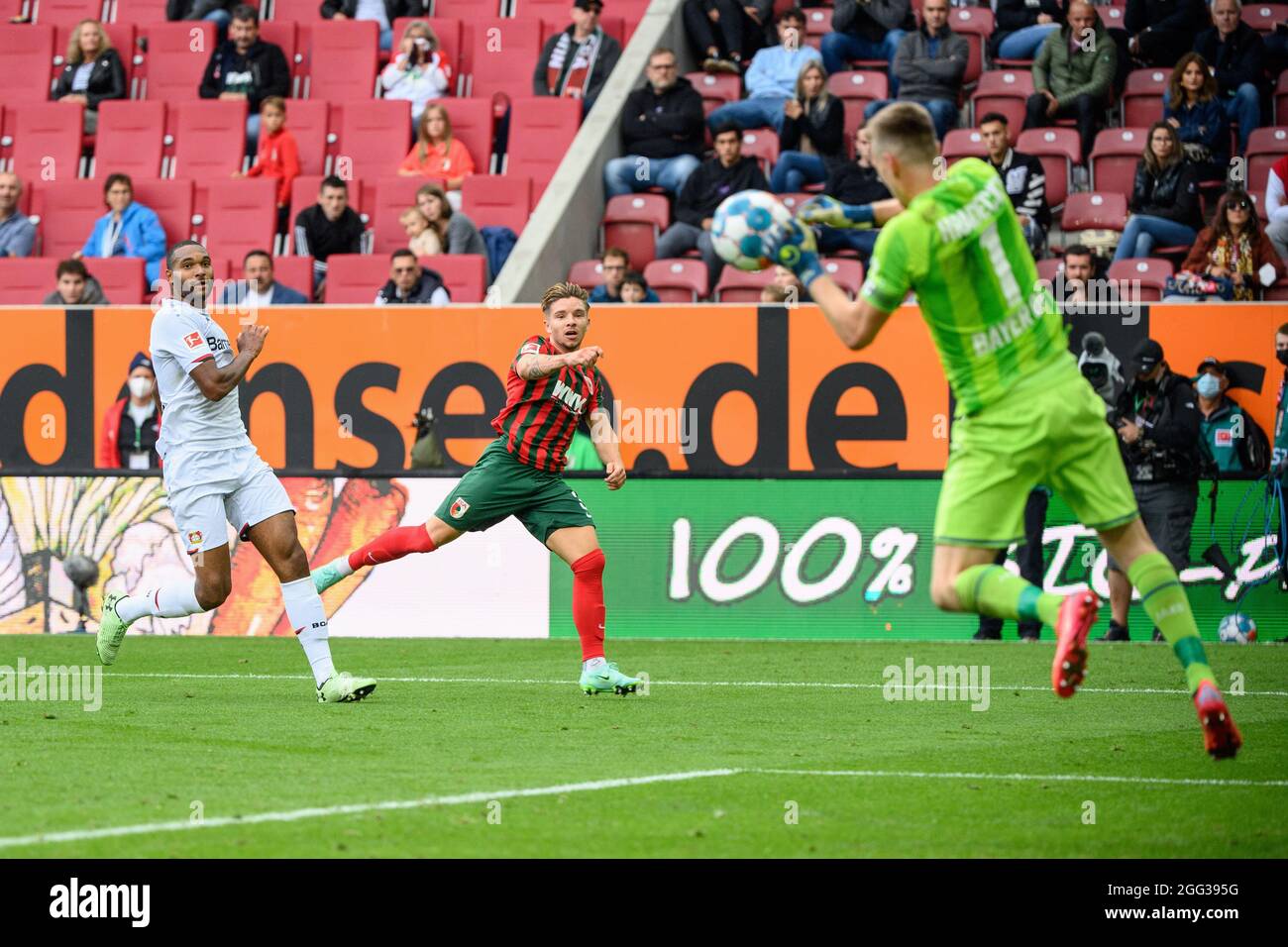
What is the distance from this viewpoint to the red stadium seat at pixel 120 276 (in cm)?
1819

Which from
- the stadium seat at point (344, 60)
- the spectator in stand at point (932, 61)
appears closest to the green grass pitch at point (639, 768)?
the spectator in stand at point (932, 61)

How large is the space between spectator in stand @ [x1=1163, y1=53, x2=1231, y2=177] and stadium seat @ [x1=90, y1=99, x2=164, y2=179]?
34.9 ft

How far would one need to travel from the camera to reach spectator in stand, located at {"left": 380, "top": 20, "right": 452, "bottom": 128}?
19.9 m

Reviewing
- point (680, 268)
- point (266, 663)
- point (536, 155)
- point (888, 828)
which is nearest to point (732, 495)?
point (680, 268)

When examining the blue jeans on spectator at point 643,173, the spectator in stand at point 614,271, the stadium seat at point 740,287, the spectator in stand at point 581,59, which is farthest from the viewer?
the spectator in stand at point 581,59

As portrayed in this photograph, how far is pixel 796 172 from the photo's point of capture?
17.9 m

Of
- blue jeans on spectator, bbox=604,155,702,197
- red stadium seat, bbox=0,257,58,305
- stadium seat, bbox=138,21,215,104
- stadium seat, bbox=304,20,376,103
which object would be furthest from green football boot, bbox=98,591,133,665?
stadium seat, bbox=138,21,215,104

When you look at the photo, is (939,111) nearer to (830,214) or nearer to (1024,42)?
(1024,42)

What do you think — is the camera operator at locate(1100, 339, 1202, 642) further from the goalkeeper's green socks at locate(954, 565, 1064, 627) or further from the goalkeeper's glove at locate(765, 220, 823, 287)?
the goalkeeper's glove at locate(765, 220, 823, 287)

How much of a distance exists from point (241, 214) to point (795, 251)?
1308cm

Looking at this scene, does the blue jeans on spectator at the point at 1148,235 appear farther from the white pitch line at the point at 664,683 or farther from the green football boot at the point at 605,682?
the green football boot at the point at 605,682

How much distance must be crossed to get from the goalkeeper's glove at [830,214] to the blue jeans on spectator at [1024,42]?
12507 millimetres

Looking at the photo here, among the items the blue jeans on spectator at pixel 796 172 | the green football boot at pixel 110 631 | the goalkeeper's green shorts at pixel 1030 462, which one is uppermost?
the blue jeans on spectator at pixel 796 172

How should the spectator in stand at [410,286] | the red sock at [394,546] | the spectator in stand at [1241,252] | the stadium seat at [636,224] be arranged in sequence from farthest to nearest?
the stadium seat at [636,224] < the spectator in stand at [410,286] < the spectator in stand at [1241,252] < the red sock at [394,546]
